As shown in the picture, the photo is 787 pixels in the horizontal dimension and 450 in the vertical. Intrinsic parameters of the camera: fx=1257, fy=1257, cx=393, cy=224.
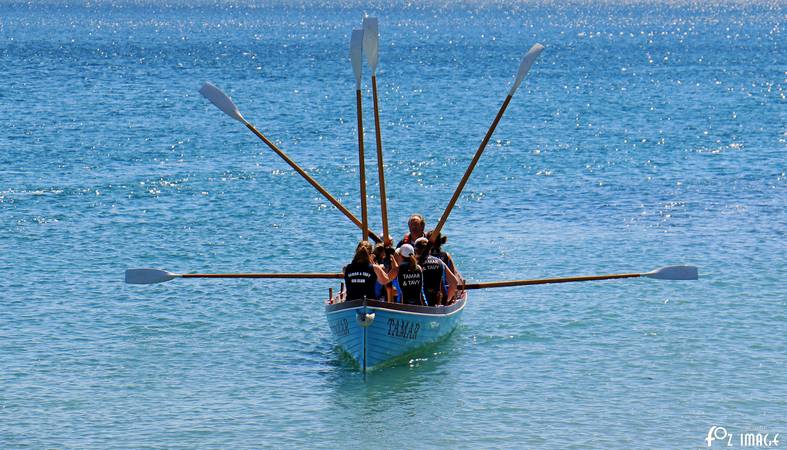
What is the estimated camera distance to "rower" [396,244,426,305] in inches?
734

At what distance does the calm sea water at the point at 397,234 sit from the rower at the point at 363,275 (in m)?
1.27

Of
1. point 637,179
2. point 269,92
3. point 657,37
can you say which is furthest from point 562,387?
point 657,37

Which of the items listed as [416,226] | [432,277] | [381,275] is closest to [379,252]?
[416,226]

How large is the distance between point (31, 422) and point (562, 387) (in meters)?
7.43

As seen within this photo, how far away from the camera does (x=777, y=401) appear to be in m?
17.5

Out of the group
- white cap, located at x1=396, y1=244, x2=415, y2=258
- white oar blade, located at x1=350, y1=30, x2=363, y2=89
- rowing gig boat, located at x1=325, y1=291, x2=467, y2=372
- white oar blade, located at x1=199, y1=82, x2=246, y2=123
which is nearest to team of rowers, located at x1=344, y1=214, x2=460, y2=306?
white cap, located at x1=396, y1=244, x2=415, y2=258

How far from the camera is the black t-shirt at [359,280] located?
1798cm

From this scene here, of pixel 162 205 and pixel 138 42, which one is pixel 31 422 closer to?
pixel 162 205

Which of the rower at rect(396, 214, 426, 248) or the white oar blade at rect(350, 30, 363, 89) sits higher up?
the white oar blade at rect(350, 30, 363, 89)

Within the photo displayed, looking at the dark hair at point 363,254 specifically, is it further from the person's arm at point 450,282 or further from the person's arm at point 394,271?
the person's arm at point 450,282

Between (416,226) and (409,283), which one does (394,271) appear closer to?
(409,283)

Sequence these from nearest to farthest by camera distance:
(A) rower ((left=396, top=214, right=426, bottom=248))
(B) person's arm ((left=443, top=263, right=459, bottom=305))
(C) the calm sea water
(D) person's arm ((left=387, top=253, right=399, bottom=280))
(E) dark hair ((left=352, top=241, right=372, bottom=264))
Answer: (C) the calm sea water < (E) dark hair ((left=352, top=241, right=372, bottom=264)) < (D) person's arm ((left=387, top=253, right=399, bottom=280)) < (A) rower ((left=396, top=214, right=426, bottom=248)) < (B) person's arm ((left=443, top=263, right=459, bottom=305))

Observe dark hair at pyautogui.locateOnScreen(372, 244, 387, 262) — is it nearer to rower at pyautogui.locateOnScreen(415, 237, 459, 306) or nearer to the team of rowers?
the team of rowers

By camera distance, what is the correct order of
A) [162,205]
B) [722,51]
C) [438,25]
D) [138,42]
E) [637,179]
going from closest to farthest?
1. [162,205]
2. [637,179]
3. [722,51]
4. [138,42]
5. [438,25]
